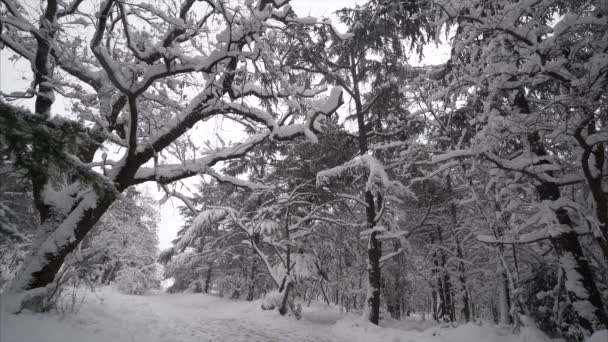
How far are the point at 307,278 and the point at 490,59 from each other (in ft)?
31.6

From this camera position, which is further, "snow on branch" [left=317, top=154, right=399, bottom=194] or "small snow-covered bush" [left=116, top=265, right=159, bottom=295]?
"small snow-covered bush" [left=116, top=265, right=159, bottom=295]

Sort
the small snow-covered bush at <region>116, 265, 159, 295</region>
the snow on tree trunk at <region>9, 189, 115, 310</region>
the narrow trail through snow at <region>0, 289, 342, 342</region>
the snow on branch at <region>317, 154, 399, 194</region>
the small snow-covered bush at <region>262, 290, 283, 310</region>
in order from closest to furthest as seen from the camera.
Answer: the narrow trail through snow at <region>0, 289, 342, 342</region>
the snow on tree trunk at <region>9, 189, 115, 310</region>
the snow on branch at <region>317, 154, 399, 194</region>
the small snow-covered bush at <region>262, 290, 283, 310</region>
the small snow-covered bush at <region>116, 265, 159, 295</region>

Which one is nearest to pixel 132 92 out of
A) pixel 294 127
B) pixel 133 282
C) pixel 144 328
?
pixel 294 127

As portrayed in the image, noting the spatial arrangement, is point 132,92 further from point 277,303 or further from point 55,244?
point 277,303

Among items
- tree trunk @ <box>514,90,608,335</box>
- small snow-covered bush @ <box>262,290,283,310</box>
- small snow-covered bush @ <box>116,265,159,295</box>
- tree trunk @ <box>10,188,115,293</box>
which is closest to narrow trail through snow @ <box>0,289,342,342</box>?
small snow-covered bush @ <box>262,290,283,310</box>

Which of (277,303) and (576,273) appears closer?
(576,273)

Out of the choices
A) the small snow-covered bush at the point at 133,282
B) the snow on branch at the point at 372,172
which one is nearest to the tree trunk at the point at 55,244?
the snow on branch at the point at 372,172

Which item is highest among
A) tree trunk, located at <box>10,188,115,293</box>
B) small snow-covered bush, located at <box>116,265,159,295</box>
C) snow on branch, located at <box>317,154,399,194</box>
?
snow on branch, located at <box>317,154,399,194</box>

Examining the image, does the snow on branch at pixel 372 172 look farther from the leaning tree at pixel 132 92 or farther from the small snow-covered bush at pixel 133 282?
the small snow-covered bush at pixel 133 282

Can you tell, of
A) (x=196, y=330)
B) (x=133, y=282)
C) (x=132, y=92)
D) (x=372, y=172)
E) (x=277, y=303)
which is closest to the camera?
(x=132, y=92)

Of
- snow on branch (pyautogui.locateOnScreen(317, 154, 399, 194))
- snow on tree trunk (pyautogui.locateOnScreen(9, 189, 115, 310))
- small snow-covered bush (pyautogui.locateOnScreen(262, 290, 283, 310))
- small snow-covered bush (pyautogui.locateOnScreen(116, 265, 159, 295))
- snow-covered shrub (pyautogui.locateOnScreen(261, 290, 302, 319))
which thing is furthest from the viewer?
small snow-covered bush (pyautogui.locateOnScreen(116, 265, 159, 295))

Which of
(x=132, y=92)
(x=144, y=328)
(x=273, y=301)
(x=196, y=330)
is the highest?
(x=132, y=92)

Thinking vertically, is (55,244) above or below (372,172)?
below

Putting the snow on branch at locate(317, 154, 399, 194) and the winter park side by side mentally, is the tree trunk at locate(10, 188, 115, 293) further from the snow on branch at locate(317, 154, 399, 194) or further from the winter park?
the snow on branch at locate(317, 154, 399, 194)
